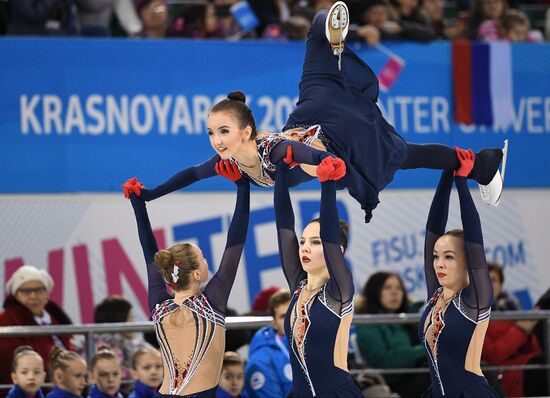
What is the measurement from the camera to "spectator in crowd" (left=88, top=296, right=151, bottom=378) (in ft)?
22.6

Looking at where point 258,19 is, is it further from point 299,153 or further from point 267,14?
point 299,153

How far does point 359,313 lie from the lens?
7.36 m

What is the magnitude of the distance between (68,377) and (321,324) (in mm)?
1742

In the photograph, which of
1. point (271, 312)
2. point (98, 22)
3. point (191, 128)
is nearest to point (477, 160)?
point (271, 312)

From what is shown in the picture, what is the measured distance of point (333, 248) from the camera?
477 centimetres

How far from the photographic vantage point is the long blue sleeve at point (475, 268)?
5121mm

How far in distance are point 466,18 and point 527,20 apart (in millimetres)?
518

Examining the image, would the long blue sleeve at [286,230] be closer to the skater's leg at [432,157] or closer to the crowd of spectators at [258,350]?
the skater's leg at [432,157]

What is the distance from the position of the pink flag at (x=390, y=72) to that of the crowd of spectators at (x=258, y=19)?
0.63ft

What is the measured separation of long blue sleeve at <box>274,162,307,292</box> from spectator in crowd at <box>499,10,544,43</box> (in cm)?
492

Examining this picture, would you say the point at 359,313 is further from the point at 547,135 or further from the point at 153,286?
the point at 547,135

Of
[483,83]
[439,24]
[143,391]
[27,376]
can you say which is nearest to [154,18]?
[439,24]

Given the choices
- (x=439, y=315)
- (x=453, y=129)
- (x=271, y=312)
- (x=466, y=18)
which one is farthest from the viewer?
(x=466, y=18)

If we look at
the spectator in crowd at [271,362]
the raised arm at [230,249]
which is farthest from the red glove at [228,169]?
the spectator in crowd at [271,362]
